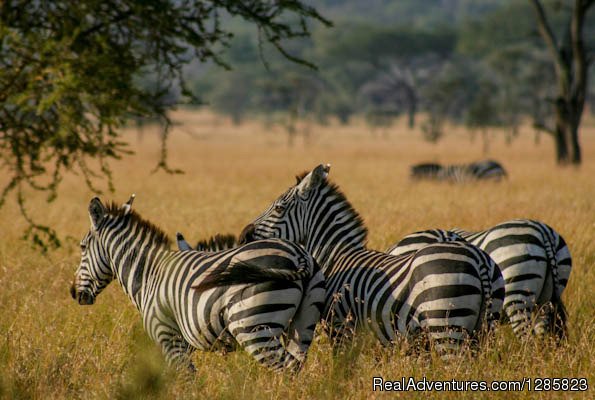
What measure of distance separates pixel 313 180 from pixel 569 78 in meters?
17.5

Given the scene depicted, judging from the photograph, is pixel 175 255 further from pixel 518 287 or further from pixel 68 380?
pixel 518 287

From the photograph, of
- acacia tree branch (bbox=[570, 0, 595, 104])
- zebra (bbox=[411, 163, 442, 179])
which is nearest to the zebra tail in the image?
zebra (bbox=[411, 163, 442, 179])

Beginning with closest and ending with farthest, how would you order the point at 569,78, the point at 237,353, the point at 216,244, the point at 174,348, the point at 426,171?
the point at 174,348 → the point at 237,353 → the point at 216,244 → the point at 426,171 → the point at 569,78

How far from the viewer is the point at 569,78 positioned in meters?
21.0

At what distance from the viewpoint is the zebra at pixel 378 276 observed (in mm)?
4441

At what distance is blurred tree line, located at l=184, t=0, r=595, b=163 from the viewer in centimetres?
5544

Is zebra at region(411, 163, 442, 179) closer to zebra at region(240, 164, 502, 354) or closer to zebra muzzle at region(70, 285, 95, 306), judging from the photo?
zebra at region(240, 164, 502, 354)

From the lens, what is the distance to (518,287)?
17.9 feet

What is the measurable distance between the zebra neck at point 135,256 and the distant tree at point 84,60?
264cm

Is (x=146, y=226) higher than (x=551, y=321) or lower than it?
higher

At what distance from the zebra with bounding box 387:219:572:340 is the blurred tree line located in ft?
127

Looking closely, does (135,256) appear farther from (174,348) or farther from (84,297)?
(174,348)

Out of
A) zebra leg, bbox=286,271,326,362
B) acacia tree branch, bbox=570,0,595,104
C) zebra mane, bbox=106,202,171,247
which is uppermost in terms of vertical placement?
acacia tree branch, bbox=570,0,595,104

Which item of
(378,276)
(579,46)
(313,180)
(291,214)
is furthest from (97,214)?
(579,46)
